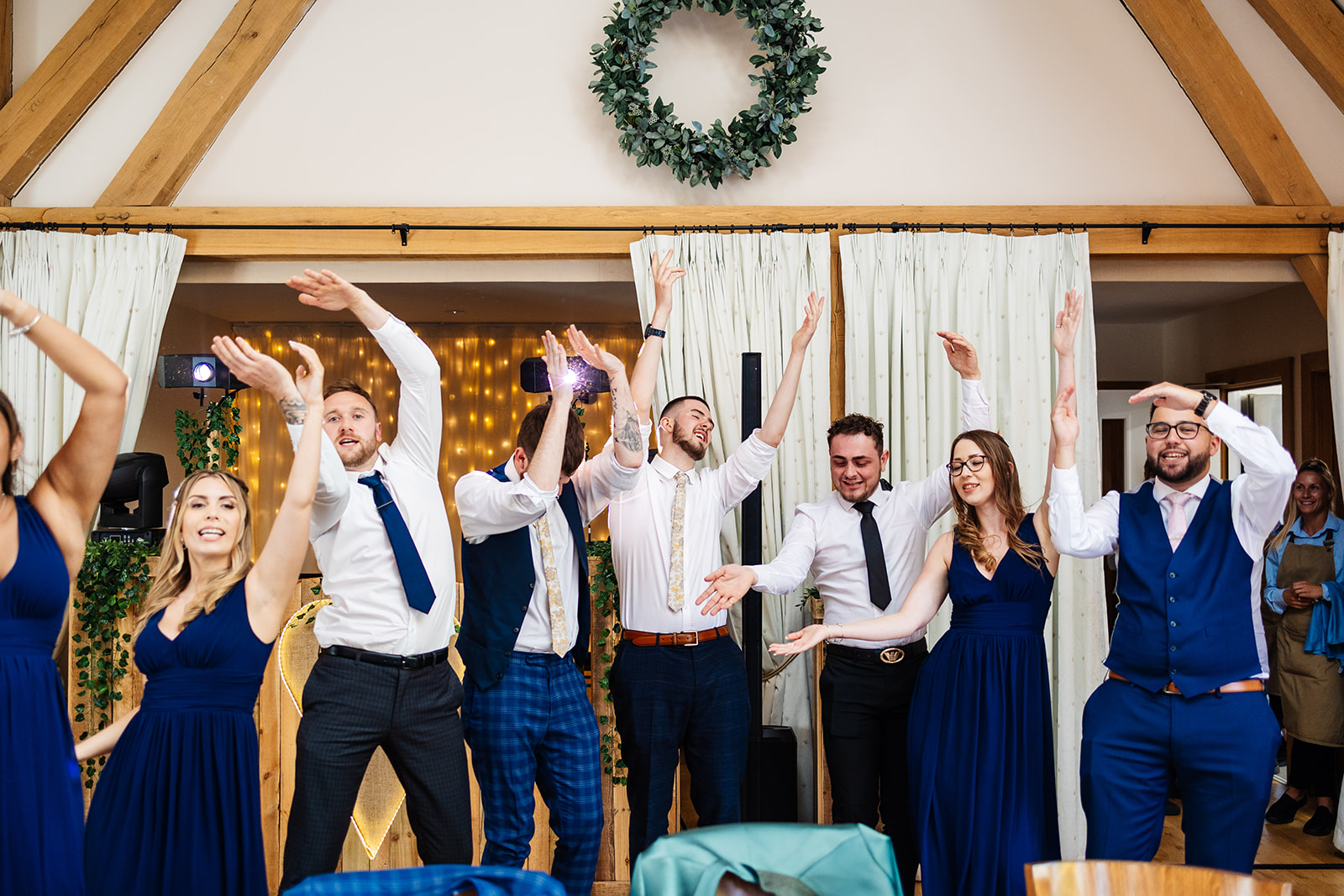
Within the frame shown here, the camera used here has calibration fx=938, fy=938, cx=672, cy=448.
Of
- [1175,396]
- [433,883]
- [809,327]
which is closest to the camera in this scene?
[433,883]

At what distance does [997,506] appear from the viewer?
269 cm

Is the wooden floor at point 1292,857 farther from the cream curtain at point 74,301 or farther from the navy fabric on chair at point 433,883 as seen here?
the cream curtain at point 74,301

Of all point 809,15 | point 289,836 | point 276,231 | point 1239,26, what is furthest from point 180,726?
point 1239,26

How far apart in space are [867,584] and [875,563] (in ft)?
0.25

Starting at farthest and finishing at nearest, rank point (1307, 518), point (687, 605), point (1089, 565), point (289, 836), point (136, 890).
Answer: point (1307, 518) < point (1089, 565) < point (687, 605) < point (289, 836) < point (136, 890)

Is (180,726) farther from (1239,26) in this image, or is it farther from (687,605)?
(1239,26)

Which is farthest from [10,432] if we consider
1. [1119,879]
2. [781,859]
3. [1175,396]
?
[1175,396]

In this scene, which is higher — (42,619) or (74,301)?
(74,301)

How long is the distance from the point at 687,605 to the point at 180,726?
4.70 ft

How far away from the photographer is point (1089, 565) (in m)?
4.01

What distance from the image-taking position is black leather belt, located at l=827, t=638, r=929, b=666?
294cm

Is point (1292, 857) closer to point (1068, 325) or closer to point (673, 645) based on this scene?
point (1068, 325)

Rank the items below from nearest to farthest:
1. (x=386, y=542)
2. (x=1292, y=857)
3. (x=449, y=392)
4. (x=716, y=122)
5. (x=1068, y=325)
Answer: (x=386, y=542), (x=1068, y=325), (x=1292, y=857), (x=716, y=122), (x=449, y=392)

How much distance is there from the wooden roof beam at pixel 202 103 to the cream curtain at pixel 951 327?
282 cm
